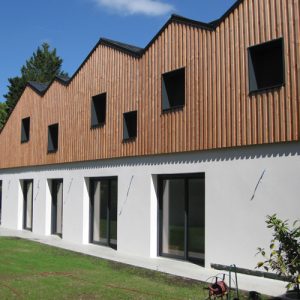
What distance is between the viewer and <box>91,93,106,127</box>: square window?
18.3 m

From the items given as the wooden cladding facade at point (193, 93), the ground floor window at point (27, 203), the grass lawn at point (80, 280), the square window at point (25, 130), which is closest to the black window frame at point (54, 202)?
the wooden cladding facade at point (193, 93)

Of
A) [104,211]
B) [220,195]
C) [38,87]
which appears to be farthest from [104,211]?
[38,87]

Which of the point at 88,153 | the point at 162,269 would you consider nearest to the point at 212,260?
the point at 162,269

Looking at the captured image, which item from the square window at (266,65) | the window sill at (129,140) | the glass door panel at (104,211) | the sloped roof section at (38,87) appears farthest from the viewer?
the sloped roof section at (38,87)

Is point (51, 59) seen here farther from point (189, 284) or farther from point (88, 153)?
point (189, 284)

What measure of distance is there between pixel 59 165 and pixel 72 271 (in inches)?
361

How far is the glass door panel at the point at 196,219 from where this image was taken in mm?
13453

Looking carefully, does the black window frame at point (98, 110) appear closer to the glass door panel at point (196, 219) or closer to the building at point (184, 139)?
the building at point (184, 139)

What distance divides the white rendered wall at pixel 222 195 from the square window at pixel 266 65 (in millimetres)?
1541

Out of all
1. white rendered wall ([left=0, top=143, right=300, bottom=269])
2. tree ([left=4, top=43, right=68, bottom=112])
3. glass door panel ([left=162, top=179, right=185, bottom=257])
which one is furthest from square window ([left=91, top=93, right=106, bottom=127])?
tree ([left=4, top=43, right=68, bottom=112])

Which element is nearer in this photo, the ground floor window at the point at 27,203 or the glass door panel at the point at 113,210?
the glass door panel at the point at 113,210

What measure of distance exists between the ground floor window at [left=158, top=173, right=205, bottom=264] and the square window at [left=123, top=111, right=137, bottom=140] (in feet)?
→ 6.92

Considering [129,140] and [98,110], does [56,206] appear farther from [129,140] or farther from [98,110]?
[129,140]

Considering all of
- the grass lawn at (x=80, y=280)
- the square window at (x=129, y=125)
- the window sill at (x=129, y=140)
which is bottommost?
the grass lawn at (x=80, y=280)
